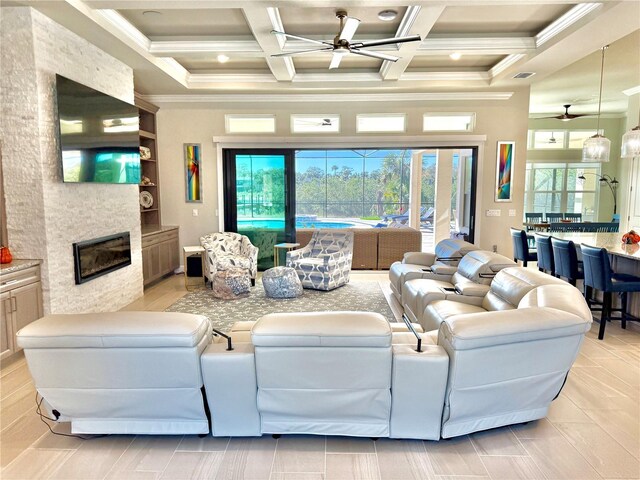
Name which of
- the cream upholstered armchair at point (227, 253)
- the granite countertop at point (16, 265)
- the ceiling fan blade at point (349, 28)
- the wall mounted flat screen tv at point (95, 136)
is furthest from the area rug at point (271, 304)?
the ceiling fan blade at point (349, 28)

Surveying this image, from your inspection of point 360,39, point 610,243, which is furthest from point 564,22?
point 610,243

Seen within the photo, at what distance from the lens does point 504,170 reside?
7.59m

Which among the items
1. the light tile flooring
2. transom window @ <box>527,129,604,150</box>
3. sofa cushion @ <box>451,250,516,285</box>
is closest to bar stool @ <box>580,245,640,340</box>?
sofa cushion @ <box>451,250,516,285</box>

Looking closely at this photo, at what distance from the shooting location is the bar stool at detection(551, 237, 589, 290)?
4.82 metres

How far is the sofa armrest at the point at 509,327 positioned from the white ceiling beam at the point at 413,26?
3166 mm

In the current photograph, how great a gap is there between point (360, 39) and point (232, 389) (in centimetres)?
470

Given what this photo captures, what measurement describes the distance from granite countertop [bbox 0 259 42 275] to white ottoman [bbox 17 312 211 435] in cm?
174

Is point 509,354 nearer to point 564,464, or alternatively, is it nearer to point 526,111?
point 564,464

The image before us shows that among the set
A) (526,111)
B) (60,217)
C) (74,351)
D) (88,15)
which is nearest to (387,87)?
(526,111)

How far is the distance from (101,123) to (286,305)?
9.96ft

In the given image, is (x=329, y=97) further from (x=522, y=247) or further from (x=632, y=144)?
(x=632, y=144)

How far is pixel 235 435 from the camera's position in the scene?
243 centimetres

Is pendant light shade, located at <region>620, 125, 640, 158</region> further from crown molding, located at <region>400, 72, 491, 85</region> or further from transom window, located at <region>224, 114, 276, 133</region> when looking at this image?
transom window, located at <region>224, 114, 276, 133</region>

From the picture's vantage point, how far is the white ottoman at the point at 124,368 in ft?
7.07
